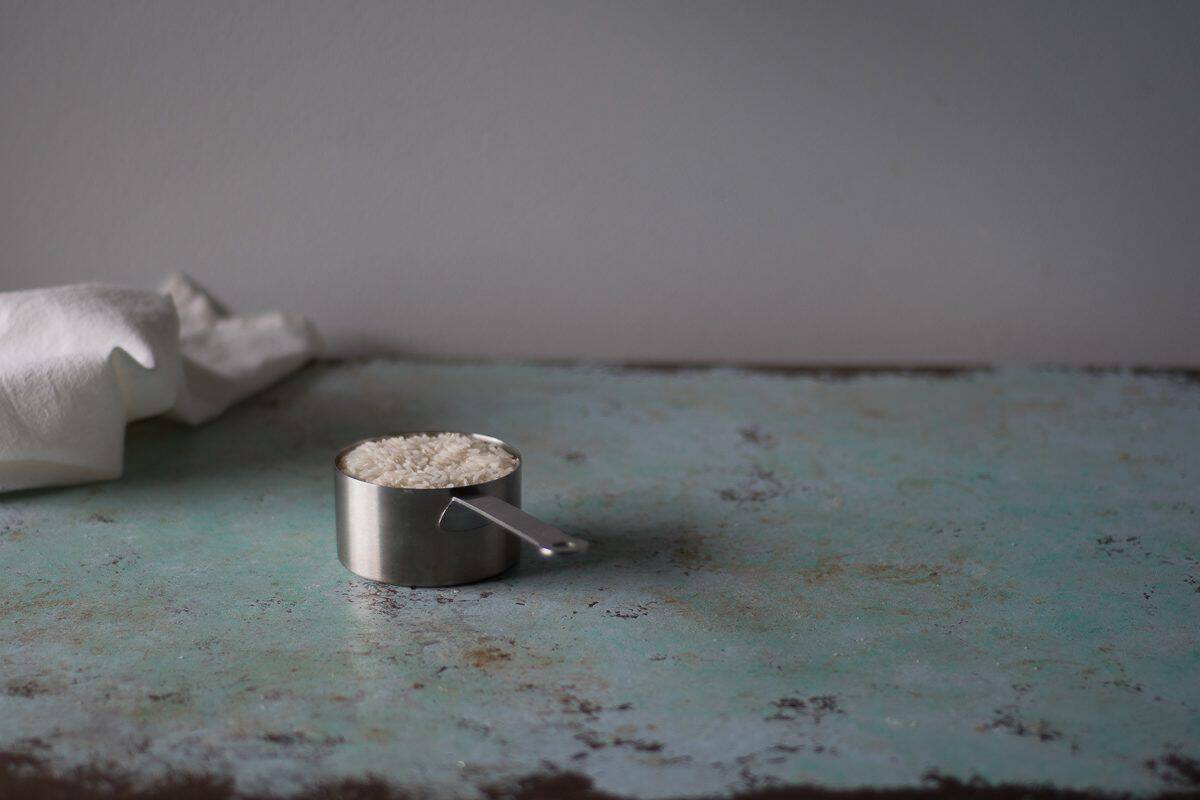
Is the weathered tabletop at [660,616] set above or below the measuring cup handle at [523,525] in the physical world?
below

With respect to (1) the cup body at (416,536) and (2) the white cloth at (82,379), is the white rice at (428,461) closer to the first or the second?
(1) the cup body at (416,536)

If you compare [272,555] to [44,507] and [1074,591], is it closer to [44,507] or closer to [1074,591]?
[44,507]

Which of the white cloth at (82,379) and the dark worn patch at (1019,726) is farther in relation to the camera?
the white cloth at (82,379)

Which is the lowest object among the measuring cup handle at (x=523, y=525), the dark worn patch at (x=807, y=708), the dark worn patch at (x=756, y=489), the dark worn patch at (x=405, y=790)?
the dark worn patch at (x=405, y=790)

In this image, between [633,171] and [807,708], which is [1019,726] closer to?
[807,708]

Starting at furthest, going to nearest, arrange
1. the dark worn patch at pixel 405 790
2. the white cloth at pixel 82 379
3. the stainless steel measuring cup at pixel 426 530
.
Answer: the white cloth at pixel 82 379
the stainless steel measuring cup at pixel 426 530
the dark worn patch at pixel 405 790

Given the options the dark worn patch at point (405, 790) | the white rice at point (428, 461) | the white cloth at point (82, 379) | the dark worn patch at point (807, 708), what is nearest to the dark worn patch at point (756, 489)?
the white rice at point (428, 461)

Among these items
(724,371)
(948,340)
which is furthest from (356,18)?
(948,340)
